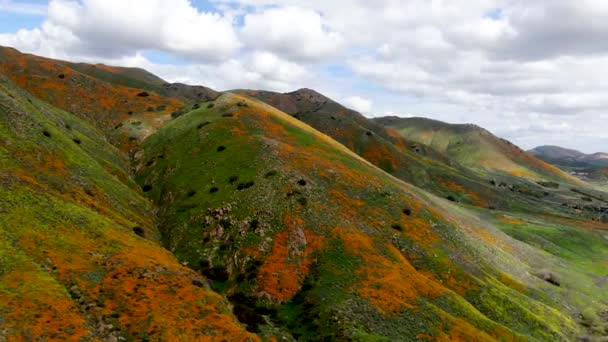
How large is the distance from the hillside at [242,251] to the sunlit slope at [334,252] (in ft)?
0.84

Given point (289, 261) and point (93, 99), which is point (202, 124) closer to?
point (93, 99)

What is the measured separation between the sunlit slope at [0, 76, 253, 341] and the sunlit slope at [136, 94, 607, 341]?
7194 mm

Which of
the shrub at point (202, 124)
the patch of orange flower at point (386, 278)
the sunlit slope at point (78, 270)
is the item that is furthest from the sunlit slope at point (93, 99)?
the patch of orange flower at point (386, 278)

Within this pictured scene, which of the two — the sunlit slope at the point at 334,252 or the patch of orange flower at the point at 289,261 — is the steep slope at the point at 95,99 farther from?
the patch of orange flower at the point at 289,261

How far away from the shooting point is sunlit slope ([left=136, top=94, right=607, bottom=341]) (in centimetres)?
4522

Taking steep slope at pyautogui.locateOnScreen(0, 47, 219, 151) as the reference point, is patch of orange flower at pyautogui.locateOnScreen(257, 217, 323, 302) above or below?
below

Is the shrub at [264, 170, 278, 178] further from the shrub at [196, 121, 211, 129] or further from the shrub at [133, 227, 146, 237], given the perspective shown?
the shrub at [196, 121, 211, 129]

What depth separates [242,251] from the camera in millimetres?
53750

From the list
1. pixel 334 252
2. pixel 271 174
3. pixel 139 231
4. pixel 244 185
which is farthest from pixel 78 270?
pixel 271 174

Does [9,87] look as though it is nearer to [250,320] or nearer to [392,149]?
[250,320]

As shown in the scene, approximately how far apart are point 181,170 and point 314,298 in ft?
140

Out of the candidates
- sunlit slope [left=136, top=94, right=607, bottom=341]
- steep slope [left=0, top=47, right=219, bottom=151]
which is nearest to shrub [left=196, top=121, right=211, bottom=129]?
sunlit slope [left=136, top=94, right=607, bottom=341]

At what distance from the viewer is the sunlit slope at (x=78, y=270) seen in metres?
30.5

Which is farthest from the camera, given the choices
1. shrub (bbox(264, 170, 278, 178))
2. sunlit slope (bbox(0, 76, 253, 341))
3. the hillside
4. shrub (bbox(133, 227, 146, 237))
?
shrub (bbox(264, 170, 278, 178))
